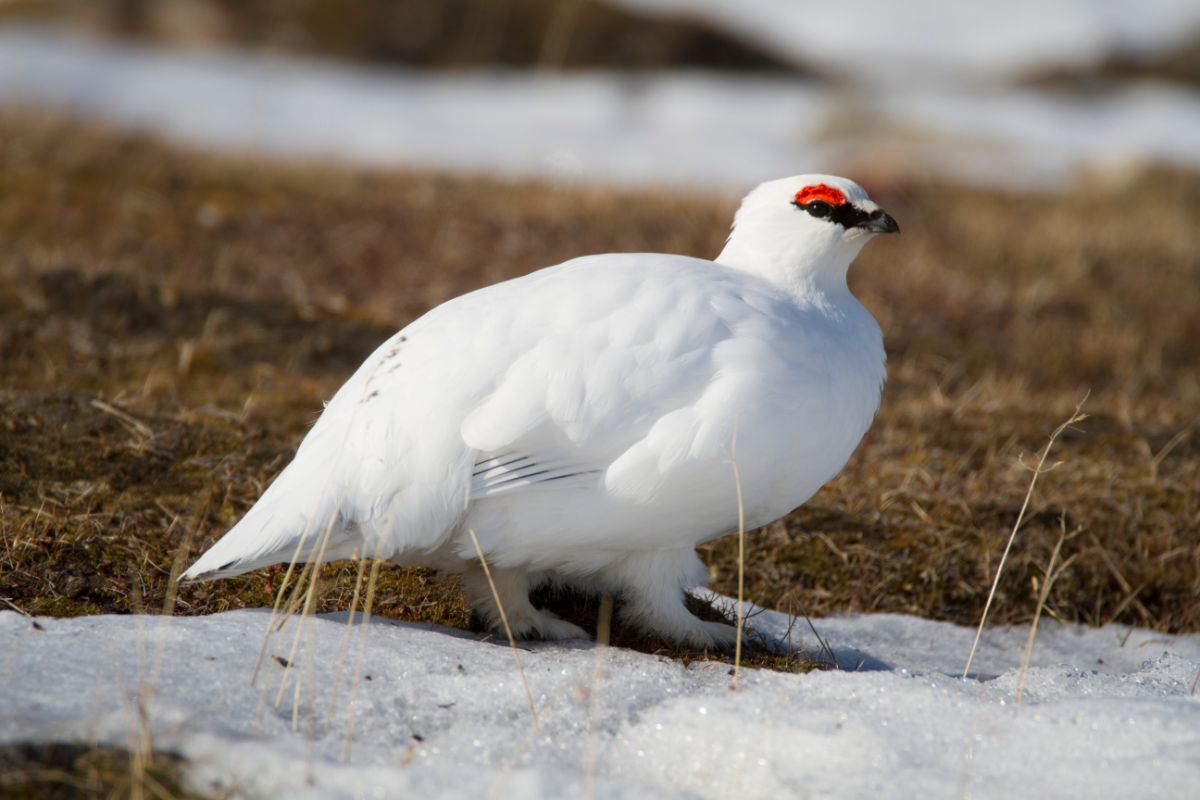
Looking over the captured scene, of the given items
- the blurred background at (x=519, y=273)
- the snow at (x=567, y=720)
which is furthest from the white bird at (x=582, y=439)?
the blurred background at (x=519, y=273)

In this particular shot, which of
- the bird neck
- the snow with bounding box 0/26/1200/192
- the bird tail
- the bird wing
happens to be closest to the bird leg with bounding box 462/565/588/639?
the bird wing

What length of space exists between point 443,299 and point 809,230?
3196mm

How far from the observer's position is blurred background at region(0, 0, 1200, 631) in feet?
12.3

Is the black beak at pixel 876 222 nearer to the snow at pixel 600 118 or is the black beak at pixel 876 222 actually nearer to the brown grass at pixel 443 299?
the brown grass at pixel 443 299

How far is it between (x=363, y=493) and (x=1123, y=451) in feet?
10.5

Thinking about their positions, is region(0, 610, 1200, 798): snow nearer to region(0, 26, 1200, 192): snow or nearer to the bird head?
the bird head

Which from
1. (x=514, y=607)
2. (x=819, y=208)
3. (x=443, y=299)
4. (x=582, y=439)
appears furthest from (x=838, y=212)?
(x=443, y=299)

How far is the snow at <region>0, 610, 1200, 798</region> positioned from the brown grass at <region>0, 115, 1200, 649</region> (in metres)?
0.49

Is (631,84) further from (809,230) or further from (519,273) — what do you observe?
(809,230)

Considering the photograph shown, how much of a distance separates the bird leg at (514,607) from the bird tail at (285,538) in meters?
0.38

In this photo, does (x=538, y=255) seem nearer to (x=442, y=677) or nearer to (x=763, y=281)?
(x=763, y=281)

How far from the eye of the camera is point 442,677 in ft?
8.42

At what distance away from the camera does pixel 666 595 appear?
2957 millimetres

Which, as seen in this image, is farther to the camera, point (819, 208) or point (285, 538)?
point (819, 208)
